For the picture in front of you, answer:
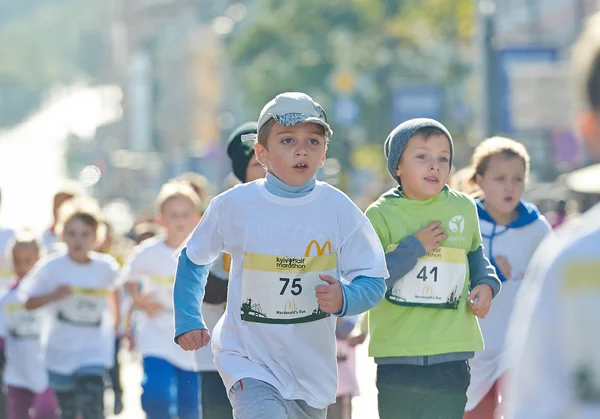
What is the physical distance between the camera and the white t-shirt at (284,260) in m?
5.81

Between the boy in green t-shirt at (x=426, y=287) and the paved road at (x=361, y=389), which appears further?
the paved road at (x=361, y=389)

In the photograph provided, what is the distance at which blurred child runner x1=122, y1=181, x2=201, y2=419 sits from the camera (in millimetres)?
9242

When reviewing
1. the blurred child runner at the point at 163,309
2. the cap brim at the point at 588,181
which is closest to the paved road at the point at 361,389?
the blurred child runner at the point at 163,309

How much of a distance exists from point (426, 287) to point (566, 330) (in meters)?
3.90

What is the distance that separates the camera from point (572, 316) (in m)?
2.73

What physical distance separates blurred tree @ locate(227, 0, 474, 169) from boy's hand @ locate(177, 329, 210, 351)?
46.3 m

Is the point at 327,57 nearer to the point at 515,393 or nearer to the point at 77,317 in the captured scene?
the point at 77,317

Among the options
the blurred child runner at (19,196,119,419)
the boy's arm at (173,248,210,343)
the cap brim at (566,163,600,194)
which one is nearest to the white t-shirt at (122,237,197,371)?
the blurred child runner at (19,196,119,419)

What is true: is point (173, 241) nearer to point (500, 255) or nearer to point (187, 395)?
point (187, 395)

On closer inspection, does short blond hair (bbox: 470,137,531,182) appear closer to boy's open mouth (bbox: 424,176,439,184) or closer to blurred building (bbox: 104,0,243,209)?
boy's open mouth (bbox: 424,176,439,184)

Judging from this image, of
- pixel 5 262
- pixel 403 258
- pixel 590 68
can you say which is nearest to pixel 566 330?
pixel 590 68

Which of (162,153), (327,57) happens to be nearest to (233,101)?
(162,153)

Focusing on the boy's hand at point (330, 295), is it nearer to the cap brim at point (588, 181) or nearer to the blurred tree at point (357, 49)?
the cap brim at point (588, 181)

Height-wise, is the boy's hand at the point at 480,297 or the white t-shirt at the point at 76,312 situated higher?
the white t-shirt at the point at 76,312
